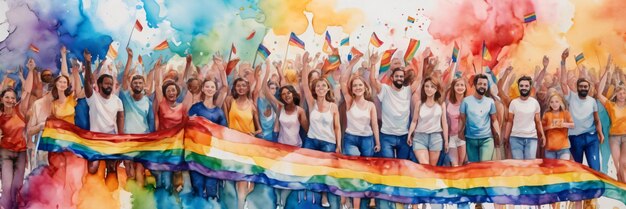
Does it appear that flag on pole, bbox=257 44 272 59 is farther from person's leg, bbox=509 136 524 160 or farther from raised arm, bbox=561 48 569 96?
raised arm, bbox=561 48 569 96

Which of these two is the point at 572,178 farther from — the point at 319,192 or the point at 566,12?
the point at 319,192

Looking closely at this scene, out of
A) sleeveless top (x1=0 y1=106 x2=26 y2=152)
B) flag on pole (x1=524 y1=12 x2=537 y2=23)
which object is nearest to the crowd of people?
sleeveless top (x1=0 y1=106 x2=26 y2=152)

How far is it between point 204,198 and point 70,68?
0.84 metres

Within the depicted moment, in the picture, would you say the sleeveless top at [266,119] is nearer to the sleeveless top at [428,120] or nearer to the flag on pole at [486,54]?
the sleeveless top at [428,120]

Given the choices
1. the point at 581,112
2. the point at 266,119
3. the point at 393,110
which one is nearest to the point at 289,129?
the point at 266,119

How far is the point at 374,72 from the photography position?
3221 mm

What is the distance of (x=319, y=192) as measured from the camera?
3.20 m

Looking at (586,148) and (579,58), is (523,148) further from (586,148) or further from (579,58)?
(579,58)

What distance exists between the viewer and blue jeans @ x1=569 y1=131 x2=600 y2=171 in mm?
3283

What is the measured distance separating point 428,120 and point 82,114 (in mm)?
1578

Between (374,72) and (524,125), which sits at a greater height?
(374,72)

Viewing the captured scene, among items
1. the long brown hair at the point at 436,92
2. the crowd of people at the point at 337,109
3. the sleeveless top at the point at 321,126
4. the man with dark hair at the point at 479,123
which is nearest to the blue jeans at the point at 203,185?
the crowd of people at the point at 337,109

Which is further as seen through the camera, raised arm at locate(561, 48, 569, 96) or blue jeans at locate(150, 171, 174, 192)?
raised arm at locate(561, 48, 569, 96)

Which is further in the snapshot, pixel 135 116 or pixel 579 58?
pixel 579 58
